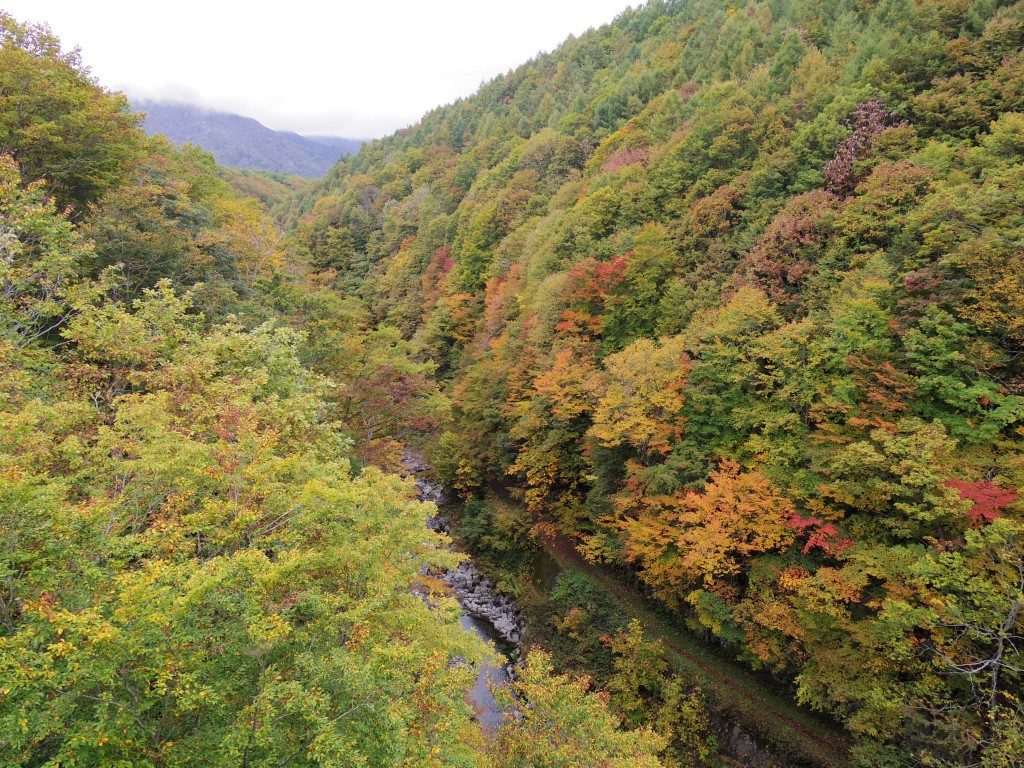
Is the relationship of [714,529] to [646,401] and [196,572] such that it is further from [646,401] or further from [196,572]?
[196,572]

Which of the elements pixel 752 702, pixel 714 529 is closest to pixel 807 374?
pixel 714 529

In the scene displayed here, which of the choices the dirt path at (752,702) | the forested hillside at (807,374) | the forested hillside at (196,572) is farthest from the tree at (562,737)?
the forested hillside at (807,374)

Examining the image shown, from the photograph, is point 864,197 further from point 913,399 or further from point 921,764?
point 921,764

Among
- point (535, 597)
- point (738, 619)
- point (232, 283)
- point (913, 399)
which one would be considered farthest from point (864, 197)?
point (232, 283)

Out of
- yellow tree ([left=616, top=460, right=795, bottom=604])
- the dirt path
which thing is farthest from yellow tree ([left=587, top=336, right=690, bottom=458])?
the dirt path

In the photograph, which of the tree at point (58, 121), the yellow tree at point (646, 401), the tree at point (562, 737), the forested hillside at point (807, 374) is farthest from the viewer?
the yellow tree at point (646, 401)

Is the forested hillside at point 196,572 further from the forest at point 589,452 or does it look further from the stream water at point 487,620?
the stream water at point 487,620

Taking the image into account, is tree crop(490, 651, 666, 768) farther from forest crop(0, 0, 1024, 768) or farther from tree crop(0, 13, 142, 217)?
tree crop(0, 13, 142, 217)
